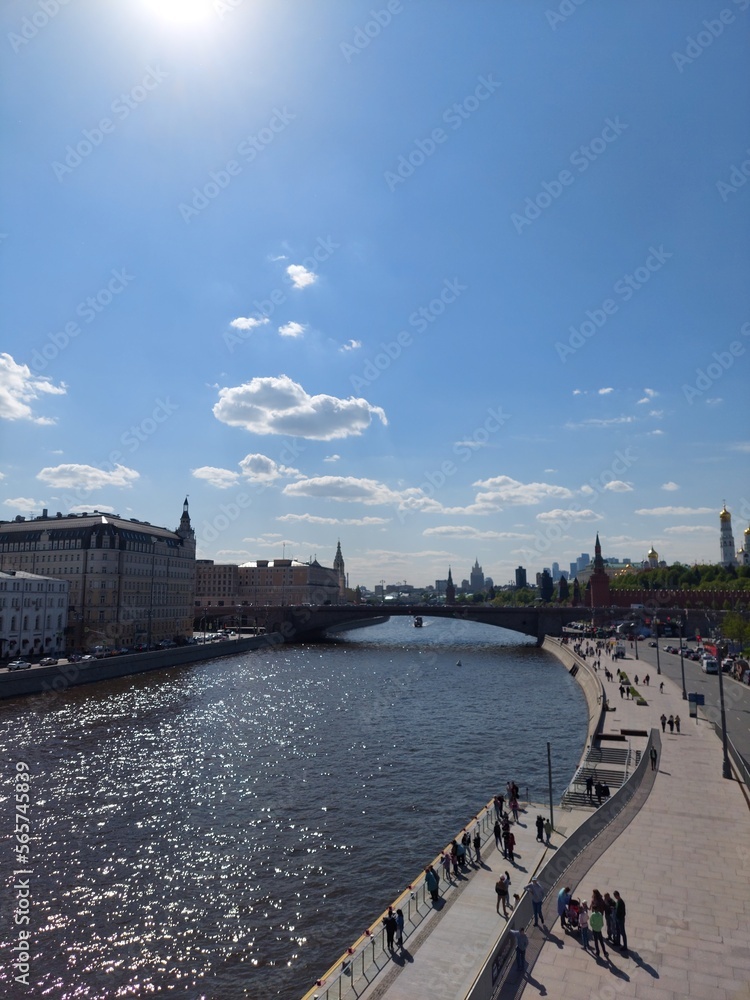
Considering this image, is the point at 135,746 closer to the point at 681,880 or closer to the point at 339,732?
the point at 339,732

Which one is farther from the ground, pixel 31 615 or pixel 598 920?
pixel 31 615

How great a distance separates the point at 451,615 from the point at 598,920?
97019 millimetres

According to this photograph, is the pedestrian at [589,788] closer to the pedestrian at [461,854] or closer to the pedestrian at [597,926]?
the pedestrian at [461,854]

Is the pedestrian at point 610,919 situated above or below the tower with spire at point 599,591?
below

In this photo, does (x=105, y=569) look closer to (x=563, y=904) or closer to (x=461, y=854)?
(x=461, y=854)

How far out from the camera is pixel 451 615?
10994cm

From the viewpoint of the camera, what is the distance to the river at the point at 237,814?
17047 mm

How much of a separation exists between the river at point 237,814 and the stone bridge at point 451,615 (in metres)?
48.4

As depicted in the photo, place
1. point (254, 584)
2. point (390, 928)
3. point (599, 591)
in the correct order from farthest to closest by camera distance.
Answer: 1. point (254, 584)
2. point (599, 591)
3. point (390, 928)

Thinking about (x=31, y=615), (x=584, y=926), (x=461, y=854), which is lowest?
(x=461, y=854)

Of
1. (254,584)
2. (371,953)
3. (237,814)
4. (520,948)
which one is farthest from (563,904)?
(254,584)

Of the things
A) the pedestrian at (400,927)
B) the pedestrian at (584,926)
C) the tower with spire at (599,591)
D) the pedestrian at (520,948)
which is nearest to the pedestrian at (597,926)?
the pedestrian at (584,926)

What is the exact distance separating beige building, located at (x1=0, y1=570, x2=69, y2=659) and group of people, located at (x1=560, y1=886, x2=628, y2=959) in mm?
64515

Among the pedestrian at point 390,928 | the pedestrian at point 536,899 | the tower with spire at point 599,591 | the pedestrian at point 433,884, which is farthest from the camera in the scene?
the tower with spire at point 599,591
